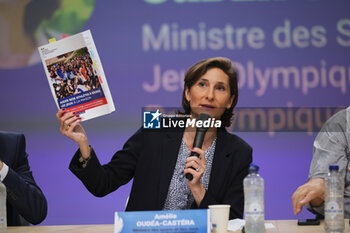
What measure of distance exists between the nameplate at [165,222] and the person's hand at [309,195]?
639 mm

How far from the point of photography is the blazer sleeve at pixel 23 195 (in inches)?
100

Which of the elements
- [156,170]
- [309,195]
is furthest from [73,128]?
[309,195]

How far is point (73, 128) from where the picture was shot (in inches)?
99.6

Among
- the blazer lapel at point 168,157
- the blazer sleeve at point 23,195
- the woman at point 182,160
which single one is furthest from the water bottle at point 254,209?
the blazer sleeve at point 23,195

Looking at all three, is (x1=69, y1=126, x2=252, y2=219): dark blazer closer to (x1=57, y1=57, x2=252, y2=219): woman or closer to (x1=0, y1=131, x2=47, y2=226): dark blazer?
(x1=57, y1=57, x2=252, y2=219): woman

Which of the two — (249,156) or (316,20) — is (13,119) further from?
(316,20)

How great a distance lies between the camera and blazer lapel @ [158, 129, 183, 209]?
2697 millimetres

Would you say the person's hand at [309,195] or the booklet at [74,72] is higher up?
the booklet at [74,72]

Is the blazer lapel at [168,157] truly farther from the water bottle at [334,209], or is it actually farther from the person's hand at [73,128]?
the water bottle at [334,209]

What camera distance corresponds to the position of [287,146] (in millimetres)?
Answer: 3979

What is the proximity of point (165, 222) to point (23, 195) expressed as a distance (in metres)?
1.00

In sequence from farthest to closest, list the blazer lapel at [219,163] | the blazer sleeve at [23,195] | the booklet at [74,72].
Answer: the blazer lapel at [219,163], the blazer sleeve at [23,195], the booklet at [74,72]

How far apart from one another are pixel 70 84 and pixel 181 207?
82 cm

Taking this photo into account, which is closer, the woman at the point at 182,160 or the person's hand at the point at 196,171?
the person's hand at the point at 196,171
